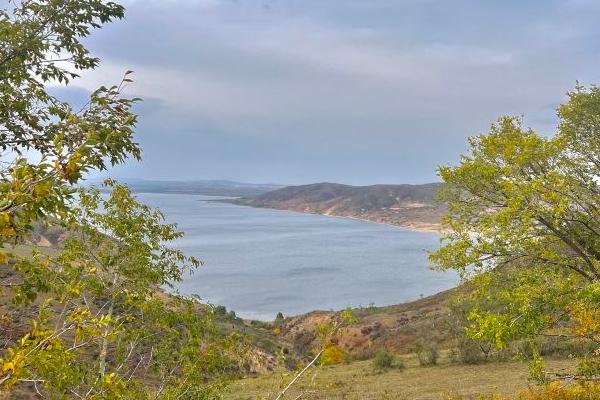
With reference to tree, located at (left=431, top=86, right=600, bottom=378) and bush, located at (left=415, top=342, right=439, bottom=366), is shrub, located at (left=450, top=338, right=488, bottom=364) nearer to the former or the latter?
bush, located at (left=415, top=342, right=439, bottom=366)

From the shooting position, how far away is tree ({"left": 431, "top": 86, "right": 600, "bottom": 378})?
10398mm

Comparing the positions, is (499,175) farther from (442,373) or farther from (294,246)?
(294,246)

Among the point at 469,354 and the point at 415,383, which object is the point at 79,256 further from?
the point at 469,354

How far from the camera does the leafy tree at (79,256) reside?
3.60m

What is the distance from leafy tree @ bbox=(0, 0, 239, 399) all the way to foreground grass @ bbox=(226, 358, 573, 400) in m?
11.7

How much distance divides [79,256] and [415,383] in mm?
22261

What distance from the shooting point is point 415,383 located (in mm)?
26547

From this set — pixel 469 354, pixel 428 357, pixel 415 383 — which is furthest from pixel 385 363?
pixel 415 383

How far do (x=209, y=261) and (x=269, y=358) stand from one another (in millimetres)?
84889

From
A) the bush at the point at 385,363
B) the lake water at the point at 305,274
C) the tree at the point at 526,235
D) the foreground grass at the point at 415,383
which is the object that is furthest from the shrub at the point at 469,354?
the lake water at the point at 305,274

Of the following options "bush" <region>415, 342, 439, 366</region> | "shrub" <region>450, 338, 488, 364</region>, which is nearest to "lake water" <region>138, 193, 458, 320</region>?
"bush" <region>415, 342, 439, 366</region>

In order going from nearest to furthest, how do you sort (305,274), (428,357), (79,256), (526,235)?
(79,256), (526,235), (428,357), (305,274)

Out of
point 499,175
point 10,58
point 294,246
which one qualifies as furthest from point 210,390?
point 294,246

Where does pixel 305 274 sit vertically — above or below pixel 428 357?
below
